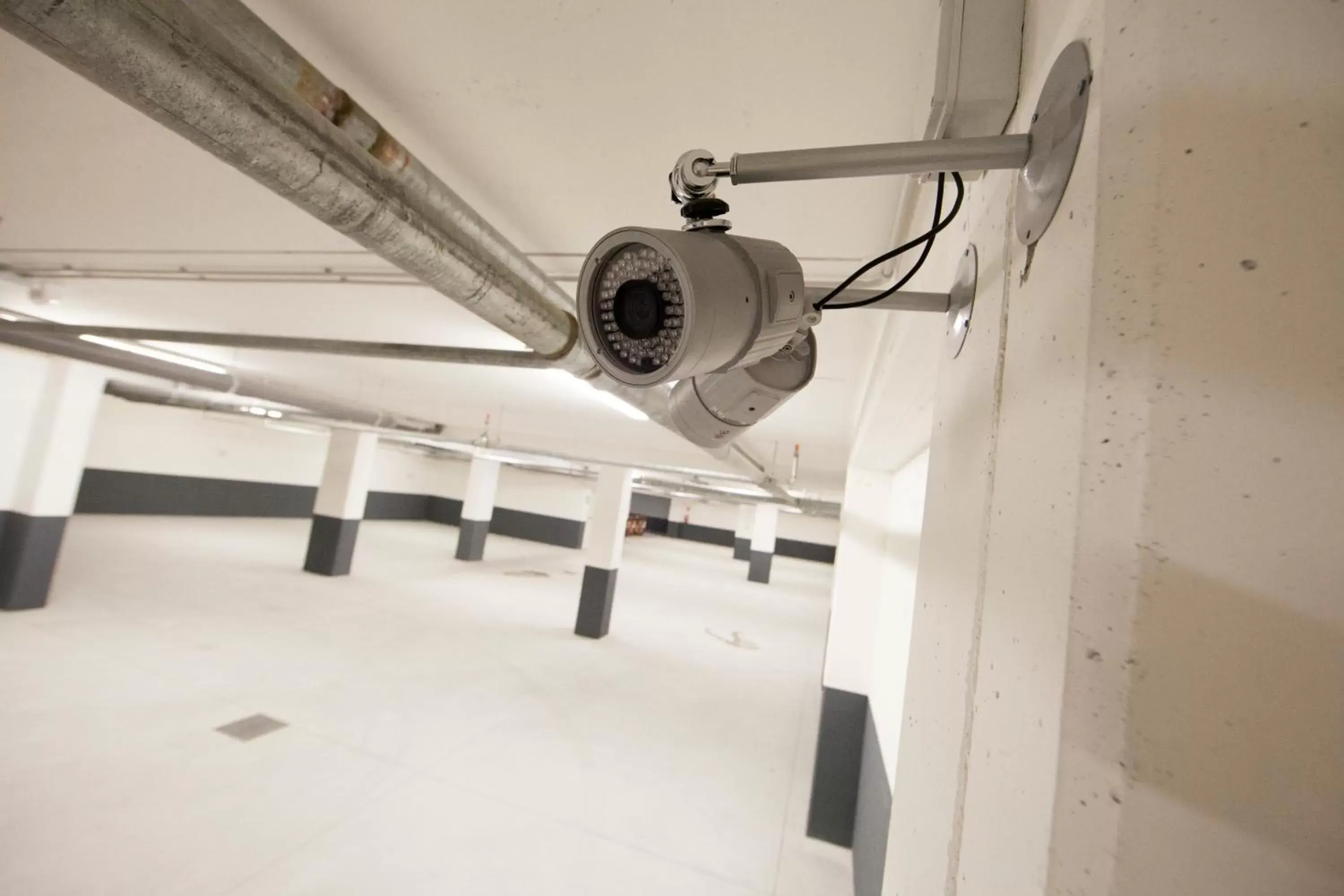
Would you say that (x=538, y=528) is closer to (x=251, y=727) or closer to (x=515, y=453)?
(x=515, y=453)

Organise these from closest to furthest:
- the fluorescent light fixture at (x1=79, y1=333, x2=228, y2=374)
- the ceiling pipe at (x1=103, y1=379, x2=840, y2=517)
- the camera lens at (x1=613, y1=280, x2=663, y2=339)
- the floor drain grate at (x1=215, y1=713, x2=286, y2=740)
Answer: the camera lens at (x1=613, y1=280, x2=663, y2=339) → the floor drain grate at (x1=215, y1=713, x2=286, y2=740) → the fluorescent light fixture at (x1=79, y1=333, x2=228, y2=374) → the ceiling pipe at (x1=103, y1=379, x2=840, y2=517)

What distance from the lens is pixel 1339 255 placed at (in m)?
0.36

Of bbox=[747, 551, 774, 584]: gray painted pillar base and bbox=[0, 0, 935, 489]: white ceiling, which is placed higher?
bbox=[0, 0, 935, 489]: white ceiling

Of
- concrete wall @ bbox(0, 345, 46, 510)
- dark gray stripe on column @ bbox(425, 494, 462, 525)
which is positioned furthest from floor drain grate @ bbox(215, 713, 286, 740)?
dark gray stripe on column @ bbox(425, 494, 462, 525)

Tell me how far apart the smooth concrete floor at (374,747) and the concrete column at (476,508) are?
3.09 meters

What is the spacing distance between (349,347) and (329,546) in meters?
7.02

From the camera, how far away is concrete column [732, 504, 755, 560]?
55.5ft

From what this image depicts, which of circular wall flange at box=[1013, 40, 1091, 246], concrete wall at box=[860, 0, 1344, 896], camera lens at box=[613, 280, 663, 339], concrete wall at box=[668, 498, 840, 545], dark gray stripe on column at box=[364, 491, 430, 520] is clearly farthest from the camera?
concrete wall at box=[668, 498, 840, 545]

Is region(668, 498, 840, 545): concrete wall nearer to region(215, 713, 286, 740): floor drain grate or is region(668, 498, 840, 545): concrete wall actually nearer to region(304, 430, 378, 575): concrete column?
region(304, 430, 378, 575): concrete column

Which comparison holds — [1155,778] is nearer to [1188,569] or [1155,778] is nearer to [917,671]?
[1188,569]

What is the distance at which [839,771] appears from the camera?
348cm

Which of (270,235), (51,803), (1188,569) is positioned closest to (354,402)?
(51,803)

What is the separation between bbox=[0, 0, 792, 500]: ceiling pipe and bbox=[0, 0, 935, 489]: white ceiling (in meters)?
0.20

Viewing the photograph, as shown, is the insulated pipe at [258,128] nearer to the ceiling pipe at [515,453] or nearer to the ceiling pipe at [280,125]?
the ceiling pipe at [280,125]
